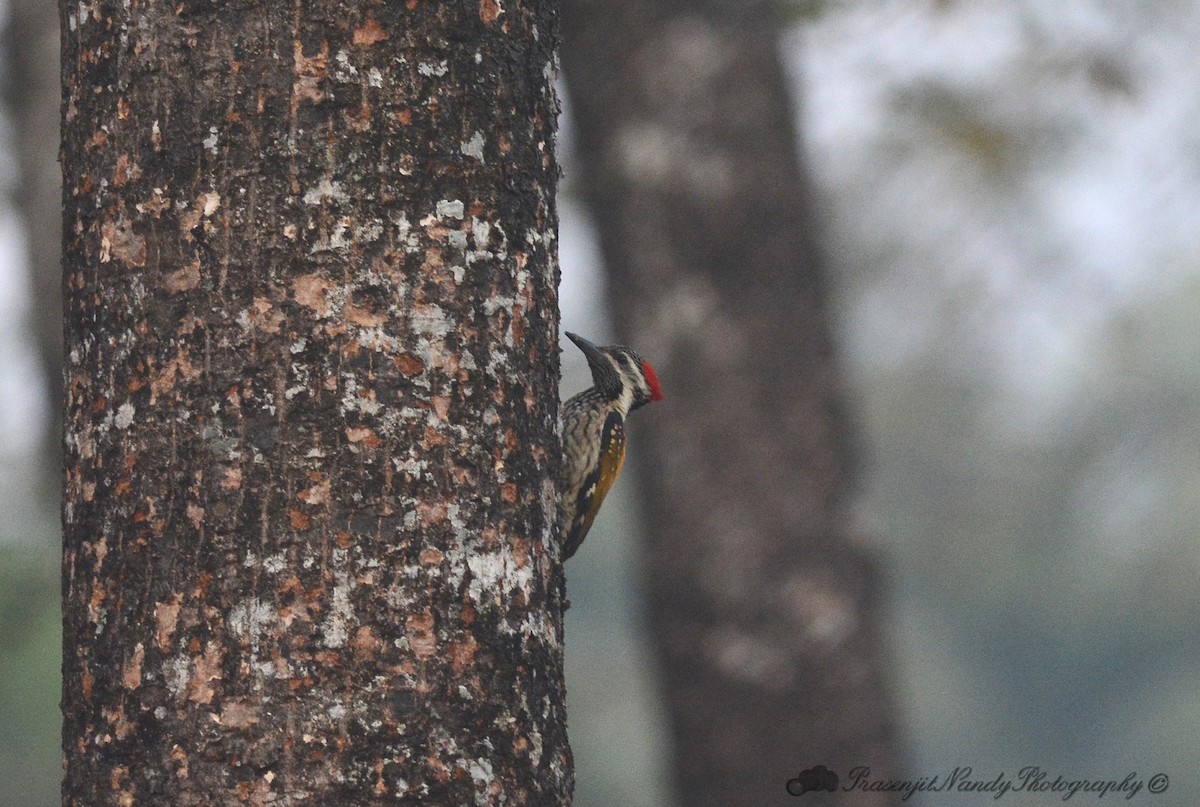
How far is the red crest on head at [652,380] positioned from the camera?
5.49 meters

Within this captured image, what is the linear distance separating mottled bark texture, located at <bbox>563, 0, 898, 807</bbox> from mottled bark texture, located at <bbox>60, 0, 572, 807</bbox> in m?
3.18

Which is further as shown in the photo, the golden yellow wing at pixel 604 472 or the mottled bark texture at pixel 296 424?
the golden yellow wing at pixel 604 472

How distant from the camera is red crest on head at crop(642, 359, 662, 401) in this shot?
549cm

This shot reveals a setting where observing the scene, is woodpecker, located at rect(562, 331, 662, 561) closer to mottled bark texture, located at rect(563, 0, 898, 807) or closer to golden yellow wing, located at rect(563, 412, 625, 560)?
golden yellow wing, located at rect(563, 412, 625, 560)

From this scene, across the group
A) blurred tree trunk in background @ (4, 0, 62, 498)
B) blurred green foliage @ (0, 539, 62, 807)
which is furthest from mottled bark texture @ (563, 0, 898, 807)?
blurred green foliage @ (0, 539, 62, 807)

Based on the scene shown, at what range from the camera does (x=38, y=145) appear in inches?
308

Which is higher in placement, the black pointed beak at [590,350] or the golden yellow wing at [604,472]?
the black pointed beak at [590,350]

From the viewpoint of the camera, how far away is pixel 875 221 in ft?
44.0

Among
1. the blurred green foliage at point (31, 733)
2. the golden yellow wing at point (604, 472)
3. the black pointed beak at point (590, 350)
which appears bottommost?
the blurred green foliage at point (31, 733)

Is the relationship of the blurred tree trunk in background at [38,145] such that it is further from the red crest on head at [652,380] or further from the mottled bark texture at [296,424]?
the mottled bark texture at [296,424]

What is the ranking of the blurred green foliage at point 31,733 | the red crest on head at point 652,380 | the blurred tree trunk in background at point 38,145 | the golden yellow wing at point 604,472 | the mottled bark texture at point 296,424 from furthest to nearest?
the blurred green foliage at point 31,733, the blurred tree trunk in background at point 38,145, the red crest on head at point 652,380, the golden yellow wing at point 604,472, the mottled bark texture at point 296,424

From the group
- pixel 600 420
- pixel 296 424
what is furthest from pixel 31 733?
pixel 296 424

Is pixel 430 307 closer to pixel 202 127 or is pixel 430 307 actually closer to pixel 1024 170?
pixel 202 127

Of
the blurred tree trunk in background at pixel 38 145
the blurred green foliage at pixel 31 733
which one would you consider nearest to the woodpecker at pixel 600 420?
the blurred tree trunk in background at pixel 38 145
